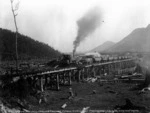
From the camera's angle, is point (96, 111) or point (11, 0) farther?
point (11, 0)

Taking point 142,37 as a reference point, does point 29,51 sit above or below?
below

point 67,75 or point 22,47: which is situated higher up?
point 22,47

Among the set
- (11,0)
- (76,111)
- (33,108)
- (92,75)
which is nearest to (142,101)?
(76,111)

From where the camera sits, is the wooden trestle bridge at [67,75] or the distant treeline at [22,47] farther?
the distant treeline at [22,47]

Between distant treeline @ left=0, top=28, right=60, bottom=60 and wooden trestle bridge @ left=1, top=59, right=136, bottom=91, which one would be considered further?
distant treeline @ left=0, top=28, right=60, bottom=60

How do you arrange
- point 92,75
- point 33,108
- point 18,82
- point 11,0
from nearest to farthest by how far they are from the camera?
point 33,108, point 18,82, point 11,0, point 92,75

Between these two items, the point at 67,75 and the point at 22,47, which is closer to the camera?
the point at 67,75

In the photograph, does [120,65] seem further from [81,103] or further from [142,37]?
[142,37]

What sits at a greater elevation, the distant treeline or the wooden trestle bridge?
the distant treeline
